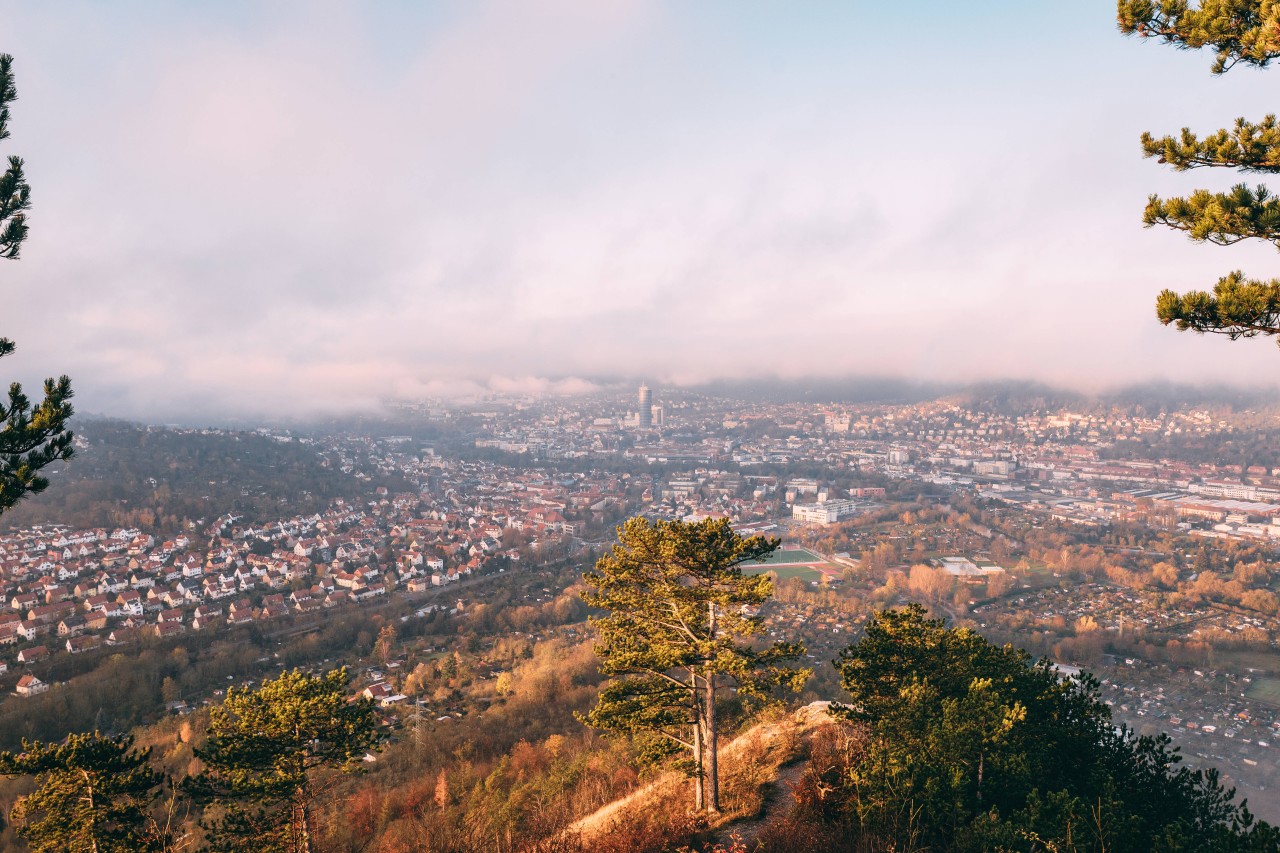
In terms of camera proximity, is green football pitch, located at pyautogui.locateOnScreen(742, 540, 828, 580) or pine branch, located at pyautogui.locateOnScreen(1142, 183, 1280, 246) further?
green football pitch, located at pyautogui.locateOnScreen(742, 540, 828, 580)

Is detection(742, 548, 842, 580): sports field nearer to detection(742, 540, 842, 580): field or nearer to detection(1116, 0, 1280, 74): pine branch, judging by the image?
detection(742, 540, 842, 580): field

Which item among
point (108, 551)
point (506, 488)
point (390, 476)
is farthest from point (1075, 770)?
point (390, 476)

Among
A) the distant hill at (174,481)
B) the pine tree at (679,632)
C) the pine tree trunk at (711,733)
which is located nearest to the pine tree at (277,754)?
the pine tree at (679,632)

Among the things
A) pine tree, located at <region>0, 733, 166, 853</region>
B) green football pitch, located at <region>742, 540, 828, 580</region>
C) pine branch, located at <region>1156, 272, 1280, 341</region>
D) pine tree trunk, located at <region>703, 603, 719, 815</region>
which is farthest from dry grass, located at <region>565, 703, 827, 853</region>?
green football pitch, located at <region>742, 540, 828, 580</region>

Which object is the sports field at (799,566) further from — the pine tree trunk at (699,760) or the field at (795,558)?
the pine tree trunk at (699,760)

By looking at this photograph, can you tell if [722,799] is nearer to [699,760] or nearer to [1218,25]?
[699,760]

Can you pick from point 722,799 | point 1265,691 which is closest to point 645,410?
point 1265,691
